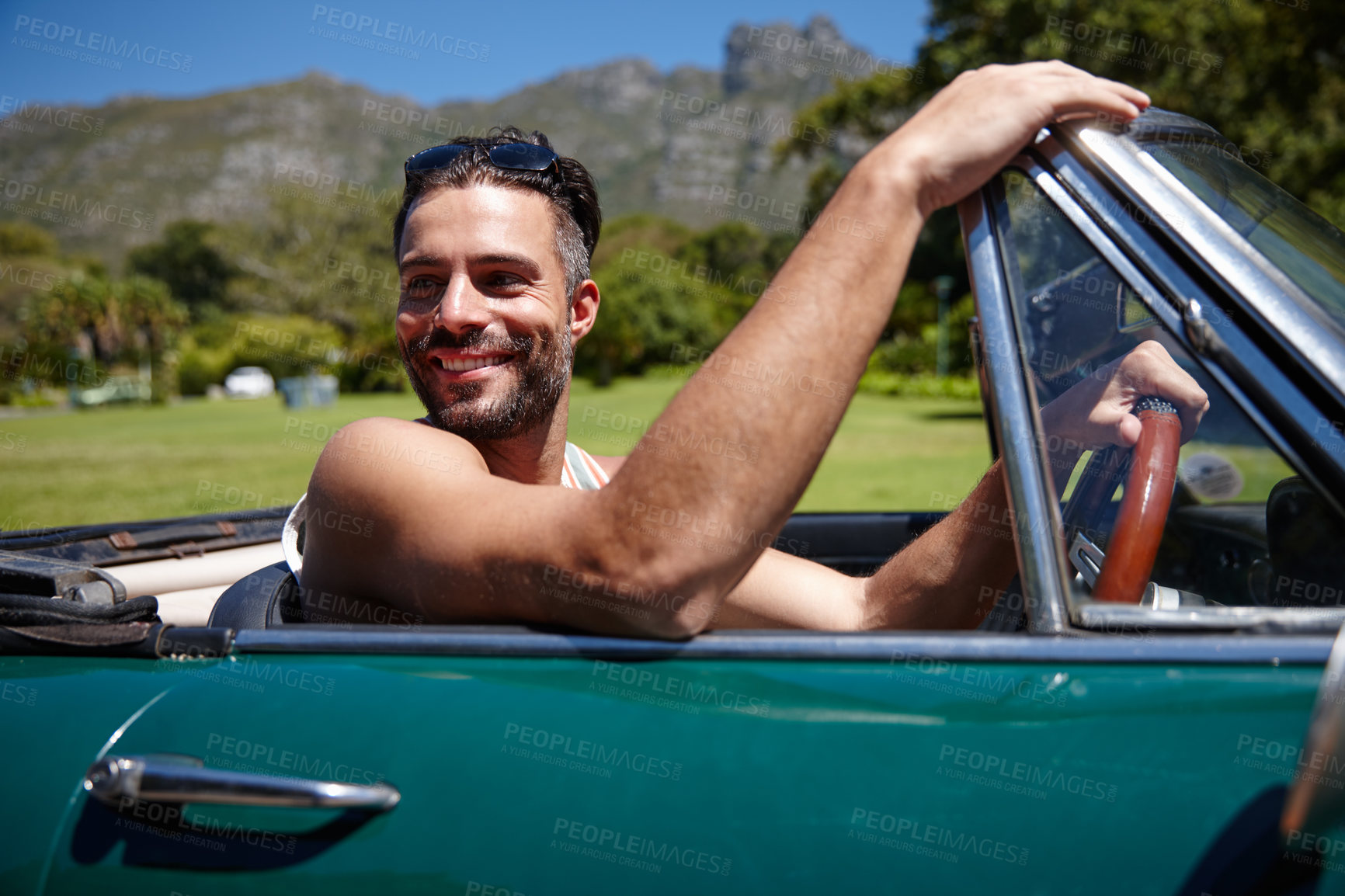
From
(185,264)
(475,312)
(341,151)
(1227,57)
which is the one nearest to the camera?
(475,312)

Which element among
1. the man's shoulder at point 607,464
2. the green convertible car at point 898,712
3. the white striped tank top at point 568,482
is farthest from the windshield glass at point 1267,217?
the man's shoulder at point 607,464

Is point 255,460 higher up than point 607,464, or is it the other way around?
point 607,464

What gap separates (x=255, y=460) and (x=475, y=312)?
605 inches

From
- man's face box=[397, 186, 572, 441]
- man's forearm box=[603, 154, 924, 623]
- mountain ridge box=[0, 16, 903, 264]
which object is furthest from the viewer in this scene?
mountain ridge box=[0, 16, 903, 264]

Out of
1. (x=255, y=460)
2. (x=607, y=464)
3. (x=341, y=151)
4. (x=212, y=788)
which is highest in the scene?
(x=341, y=151)

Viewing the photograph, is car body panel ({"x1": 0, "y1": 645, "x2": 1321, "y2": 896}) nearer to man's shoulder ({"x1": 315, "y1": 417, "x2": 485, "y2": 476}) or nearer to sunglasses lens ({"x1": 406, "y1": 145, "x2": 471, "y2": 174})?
man's shoulder ({"x1": 315, "y1": 417, "x2": 485, "y2": 476})

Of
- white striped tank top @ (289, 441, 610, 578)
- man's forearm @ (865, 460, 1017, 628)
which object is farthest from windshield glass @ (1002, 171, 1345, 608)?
white striped tank top @ (289, 441, 610, 578)

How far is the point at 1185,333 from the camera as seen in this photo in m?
1.15

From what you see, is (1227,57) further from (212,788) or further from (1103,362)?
(212,788)

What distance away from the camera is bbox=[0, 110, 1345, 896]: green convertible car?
3.29ft

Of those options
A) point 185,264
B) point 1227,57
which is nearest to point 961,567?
point 1227,57

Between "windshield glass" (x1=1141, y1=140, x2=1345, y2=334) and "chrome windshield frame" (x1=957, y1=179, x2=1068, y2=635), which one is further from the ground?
"windshield glass" (x1=1141, y1=140, x2=1345, y2=334)

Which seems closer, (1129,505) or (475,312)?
(1129,505)

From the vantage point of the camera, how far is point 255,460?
15.3 m
